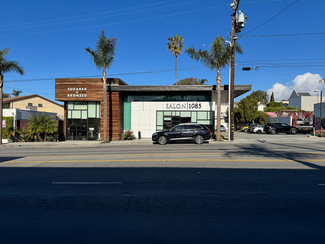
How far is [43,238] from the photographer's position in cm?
352

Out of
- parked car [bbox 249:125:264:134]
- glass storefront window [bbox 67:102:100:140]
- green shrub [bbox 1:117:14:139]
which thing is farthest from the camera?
parked car [bbox 249:125:264:134]

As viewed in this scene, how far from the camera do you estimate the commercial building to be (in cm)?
2402

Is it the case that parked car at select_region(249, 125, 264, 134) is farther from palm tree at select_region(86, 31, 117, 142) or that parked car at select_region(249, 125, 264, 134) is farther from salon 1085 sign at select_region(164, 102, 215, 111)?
palm tree at select_region(86, 31, 117, 142)

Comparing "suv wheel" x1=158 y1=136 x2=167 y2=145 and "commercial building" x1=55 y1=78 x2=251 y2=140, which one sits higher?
"commercial building" x1=55 y1=78 x2=251 y2=140

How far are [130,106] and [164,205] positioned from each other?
71.0 feet

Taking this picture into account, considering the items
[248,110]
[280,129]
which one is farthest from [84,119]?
[248,110]

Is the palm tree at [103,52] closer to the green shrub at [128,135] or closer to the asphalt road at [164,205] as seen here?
the green shrub at [128,135]

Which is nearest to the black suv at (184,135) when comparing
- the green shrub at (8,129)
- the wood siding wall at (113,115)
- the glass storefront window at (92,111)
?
the wood siding wall at (113,115)

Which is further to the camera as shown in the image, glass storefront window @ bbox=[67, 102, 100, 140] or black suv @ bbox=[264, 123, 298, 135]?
black suv @ bbox=[264, 123, 298, 135]

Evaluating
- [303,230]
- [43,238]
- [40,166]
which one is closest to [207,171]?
[303,230]

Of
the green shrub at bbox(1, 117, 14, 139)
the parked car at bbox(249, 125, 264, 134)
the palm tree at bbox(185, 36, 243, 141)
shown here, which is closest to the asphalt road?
the palm tree at bbox(185, 36, 243, 141)

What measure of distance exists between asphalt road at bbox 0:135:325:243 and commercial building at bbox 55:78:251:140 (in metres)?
16.3

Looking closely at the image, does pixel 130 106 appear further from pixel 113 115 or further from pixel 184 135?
pixel 184 135

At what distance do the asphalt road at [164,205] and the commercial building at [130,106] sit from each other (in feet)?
53.5
